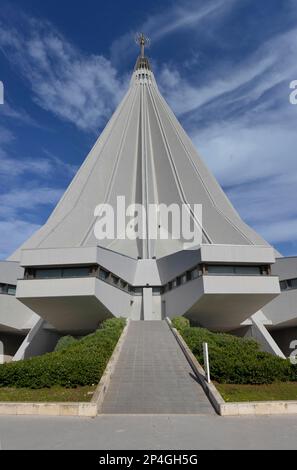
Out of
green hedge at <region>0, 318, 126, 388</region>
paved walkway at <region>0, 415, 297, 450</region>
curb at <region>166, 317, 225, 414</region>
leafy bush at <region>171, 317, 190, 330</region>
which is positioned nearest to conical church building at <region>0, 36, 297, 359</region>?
leafy bush at <region>171, 317, 190, 330</region>

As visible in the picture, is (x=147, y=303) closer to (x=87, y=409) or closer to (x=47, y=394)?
(x=47, y=394)

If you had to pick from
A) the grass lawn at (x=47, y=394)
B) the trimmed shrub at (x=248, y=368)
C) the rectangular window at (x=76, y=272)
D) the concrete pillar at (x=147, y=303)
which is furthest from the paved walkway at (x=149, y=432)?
the concrete pillar at (x=147, y=303)

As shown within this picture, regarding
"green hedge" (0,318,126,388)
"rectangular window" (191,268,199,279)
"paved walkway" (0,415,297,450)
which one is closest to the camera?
"paved walkway" (0,415,297,450)

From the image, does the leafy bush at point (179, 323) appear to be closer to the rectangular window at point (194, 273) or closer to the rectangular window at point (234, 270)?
the rectangular window at point (194, 273)

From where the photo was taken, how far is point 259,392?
24.9 ft

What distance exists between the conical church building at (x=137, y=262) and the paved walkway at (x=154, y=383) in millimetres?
5608

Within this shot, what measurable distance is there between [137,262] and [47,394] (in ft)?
53.6

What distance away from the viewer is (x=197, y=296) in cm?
1789

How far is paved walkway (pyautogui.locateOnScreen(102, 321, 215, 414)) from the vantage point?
698cm

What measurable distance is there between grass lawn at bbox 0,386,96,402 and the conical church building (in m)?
9.48

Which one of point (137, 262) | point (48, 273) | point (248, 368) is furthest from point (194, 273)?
point (248, 368)

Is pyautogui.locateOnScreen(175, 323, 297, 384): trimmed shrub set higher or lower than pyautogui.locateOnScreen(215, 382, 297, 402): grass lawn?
higher

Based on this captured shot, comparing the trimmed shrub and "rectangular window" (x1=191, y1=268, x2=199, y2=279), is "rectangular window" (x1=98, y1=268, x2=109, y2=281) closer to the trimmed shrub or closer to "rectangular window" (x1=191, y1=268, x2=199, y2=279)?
"rectangular window" (x1=191, y1=268, x2=199, y2=279)
